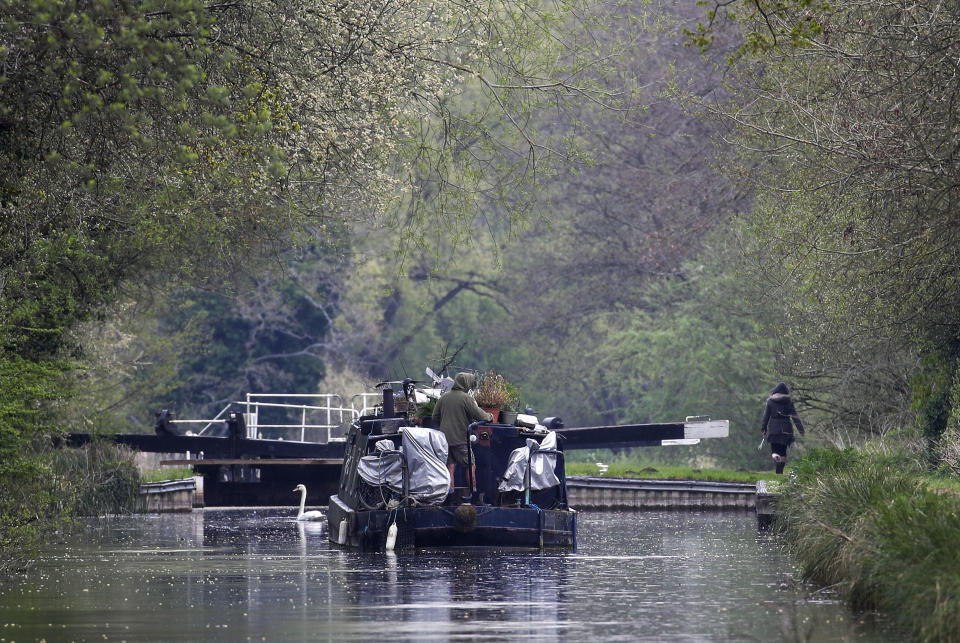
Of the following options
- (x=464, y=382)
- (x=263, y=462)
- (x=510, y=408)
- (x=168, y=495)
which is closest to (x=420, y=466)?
(x=464, y=382)

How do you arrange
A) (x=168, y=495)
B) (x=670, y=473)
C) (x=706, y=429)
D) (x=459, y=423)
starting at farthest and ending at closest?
(x=670, y=473)
(x=168, y=495)
(x=706, y=429)
(x=459, y=423)

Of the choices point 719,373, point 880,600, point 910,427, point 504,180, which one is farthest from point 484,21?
point 719,373

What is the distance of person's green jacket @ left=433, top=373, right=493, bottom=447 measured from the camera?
22.3 meters

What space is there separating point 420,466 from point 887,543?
369 inches

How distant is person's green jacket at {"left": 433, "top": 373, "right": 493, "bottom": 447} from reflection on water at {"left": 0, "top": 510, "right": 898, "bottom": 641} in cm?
174

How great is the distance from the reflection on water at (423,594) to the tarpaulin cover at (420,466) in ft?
2.98

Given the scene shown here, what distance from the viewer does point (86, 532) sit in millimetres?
27734

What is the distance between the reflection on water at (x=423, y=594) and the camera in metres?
13.2

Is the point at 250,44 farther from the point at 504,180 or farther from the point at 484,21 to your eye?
the point at 504,180

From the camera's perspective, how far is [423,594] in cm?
1623

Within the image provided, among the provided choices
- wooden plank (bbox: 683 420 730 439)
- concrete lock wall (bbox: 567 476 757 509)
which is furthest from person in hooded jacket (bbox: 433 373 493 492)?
concrete lock wall (bbox: 567 476 757 509)

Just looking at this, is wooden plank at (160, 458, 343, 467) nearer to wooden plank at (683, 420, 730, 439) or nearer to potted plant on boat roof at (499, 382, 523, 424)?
wooden plank at (683, 420, 730, 439)

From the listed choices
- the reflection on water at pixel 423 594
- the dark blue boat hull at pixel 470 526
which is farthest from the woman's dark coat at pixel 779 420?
the dark blue boat hull at pixel 470 526

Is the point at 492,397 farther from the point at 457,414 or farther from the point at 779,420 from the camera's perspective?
the point at 779,420
